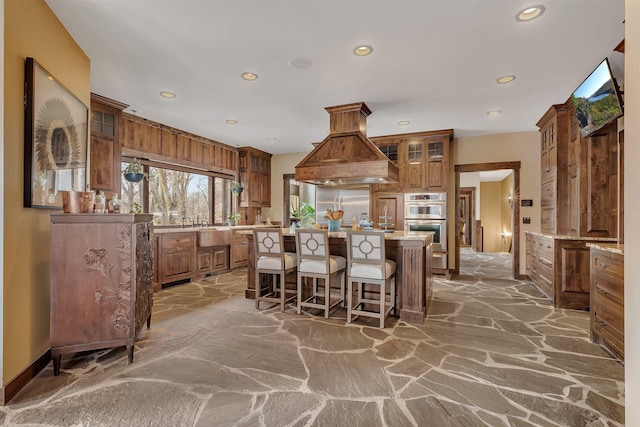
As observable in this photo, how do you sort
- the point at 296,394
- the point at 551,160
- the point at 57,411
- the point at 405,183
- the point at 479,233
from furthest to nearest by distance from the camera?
the point at 479,233, the point at 405,183, the point at 551,160, the point at 296,394, the point at 57,411

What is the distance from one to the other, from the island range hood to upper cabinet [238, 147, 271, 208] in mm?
3061

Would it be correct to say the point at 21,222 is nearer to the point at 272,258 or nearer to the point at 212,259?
the point at 272,258

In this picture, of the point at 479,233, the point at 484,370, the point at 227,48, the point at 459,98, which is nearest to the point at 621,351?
the point at 484,370

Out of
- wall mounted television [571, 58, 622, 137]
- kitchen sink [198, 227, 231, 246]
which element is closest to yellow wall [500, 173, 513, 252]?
wall mounted television [571, 58, 622, 137]

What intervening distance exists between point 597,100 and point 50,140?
5.09 metres

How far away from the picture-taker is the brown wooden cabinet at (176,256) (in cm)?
488

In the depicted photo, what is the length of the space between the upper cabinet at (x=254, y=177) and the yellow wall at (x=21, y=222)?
4.56 metres

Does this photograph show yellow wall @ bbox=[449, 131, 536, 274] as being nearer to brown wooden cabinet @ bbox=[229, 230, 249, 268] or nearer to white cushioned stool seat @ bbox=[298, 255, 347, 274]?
white cushioned stool seat @ bbox=[298, 255, 347, 274]

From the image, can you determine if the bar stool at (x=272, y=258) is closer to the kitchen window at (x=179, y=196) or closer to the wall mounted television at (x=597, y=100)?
the kitchen window at (x=179, y=196)

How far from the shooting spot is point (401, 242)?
11.4 feet

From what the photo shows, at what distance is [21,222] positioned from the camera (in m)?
2.08

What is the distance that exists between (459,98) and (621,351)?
10.3ft

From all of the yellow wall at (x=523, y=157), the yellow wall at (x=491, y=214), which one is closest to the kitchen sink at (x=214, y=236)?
the yellow wall at (x=523, y=157)

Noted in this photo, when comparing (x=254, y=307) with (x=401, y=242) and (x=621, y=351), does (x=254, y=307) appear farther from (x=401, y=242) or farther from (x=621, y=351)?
(x=621, y=351)
